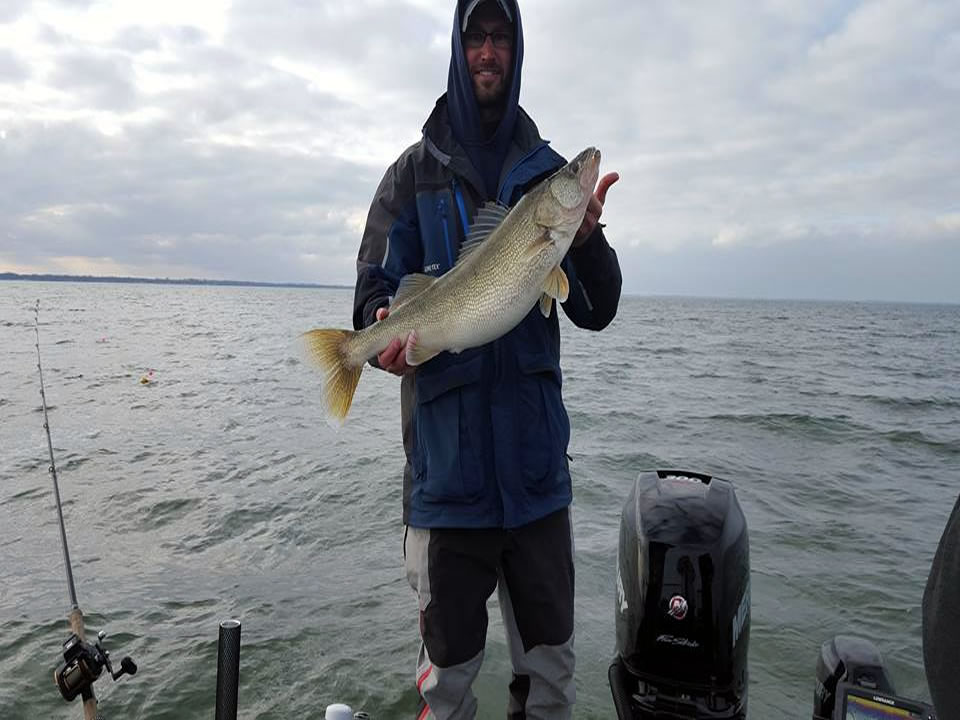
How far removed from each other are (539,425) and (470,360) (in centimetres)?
43

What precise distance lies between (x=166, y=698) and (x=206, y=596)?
5.03 feet

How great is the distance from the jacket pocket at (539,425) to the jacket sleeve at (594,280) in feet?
1.13

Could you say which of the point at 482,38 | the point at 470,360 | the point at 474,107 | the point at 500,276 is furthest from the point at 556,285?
the point at 482,38

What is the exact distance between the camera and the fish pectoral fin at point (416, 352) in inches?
121

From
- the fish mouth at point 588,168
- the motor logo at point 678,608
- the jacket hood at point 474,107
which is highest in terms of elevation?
the jacket hood at point 474,107

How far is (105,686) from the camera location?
500 cm

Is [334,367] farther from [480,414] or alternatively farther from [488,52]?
[488,52]

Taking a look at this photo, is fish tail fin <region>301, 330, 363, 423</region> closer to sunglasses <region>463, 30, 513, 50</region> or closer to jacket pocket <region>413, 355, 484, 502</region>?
jacket pocket <region>413, 355, 484, 502</region>

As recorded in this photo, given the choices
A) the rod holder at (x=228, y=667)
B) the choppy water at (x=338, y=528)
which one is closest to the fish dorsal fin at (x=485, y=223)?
the rod holder at (x=228, y=667)

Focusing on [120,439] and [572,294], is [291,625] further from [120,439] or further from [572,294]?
[120,439]

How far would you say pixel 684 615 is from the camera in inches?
122

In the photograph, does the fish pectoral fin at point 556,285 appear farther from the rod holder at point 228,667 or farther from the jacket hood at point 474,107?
the rod holder at point 228,667

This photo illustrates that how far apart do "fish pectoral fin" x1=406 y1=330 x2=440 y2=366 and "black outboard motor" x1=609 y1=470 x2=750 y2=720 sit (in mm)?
1341

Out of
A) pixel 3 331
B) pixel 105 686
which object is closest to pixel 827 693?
pixel 105 686
